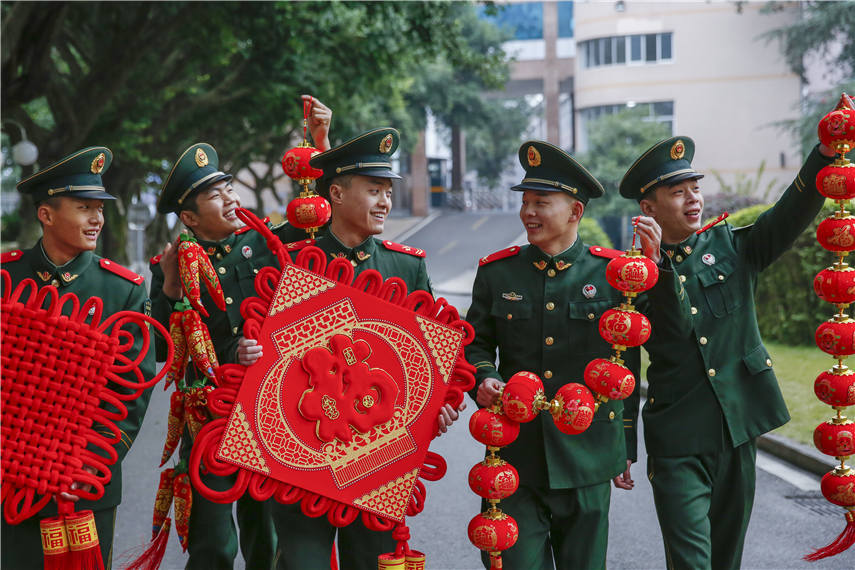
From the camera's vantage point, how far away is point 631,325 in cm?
341

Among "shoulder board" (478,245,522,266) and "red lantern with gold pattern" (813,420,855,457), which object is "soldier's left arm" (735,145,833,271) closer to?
"red lantern with gold pattern" (813,420,855,457)

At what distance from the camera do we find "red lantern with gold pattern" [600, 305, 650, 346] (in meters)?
3.41

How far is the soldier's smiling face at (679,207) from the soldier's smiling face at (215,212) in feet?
6.22

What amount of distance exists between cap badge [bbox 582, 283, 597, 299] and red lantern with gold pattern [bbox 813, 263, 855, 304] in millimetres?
848

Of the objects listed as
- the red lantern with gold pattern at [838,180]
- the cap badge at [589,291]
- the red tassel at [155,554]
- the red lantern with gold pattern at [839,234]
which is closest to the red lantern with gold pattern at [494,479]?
the cap badge at [589,291]

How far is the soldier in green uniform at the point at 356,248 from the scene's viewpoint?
12.0 ft

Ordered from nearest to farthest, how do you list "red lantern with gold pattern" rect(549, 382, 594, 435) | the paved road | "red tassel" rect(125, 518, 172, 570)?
"red lantern with gold pattern" rect(549, 382, 594, 435)
"red tassel" rect(125, 518, 172, 570)
the paved road

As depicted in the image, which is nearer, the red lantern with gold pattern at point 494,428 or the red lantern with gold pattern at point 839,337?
the red lantern with gold pattern at point 494,428

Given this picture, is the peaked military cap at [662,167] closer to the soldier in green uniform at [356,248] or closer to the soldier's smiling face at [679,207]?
the soldier's smiling face at [679,207]

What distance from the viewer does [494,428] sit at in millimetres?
3467

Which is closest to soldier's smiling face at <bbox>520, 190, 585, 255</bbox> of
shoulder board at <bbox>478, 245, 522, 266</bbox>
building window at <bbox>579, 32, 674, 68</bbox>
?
shoulder board at <bbox>478, 245, 522, 266</bbox>

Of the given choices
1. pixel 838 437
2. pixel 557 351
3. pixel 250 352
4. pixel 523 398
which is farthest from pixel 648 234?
pixel 250 352

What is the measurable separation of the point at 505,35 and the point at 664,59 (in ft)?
30.3

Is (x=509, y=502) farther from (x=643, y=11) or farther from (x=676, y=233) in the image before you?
(x=643, y=11)
